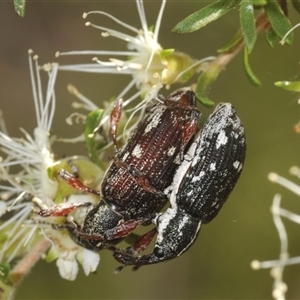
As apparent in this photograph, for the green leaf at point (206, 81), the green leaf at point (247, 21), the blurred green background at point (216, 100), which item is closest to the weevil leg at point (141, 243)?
the green leaf at point (206, 81)

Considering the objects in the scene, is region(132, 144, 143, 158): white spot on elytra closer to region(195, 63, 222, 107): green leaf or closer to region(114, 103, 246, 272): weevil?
region(114, 103, 246, 272): weevil

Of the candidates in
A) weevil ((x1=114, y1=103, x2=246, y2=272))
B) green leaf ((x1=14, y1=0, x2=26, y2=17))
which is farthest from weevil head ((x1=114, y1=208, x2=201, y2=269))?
green leaf ((x1=14, y1=0, x2=26, y2=17))

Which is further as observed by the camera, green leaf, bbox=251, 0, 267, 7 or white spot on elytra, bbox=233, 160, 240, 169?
white spot on elytra, bbox=233, 160, 240, 169

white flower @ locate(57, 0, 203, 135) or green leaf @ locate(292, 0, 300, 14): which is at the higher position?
green leaf @ locate(292, 0, 300, 14)

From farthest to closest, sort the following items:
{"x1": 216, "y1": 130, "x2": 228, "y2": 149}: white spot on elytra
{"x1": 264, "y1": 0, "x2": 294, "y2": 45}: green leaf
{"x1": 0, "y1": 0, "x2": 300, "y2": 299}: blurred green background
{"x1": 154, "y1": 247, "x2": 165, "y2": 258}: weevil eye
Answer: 1. {"x1": 0, "y1": 0, "x2": 300, "y2": 299}: blurred green background
2. {"x1": 154, "y1": 247, "x2": 165, "y2": 258}: weevil eye
3. {"x1": 216, "y1": 130, "x2": 228, "y2": 149}: white spot on elytra
4. {"x1": 264, "y1": 0, "x2": 294, "y2": 45}: green leaf

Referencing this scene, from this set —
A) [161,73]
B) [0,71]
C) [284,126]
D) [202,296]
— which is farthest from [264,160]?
[0,71]

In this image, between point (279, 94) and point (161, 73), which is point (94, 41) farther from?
point (161, 73)

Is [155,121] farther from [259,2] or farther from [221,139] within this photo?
[259,2]
